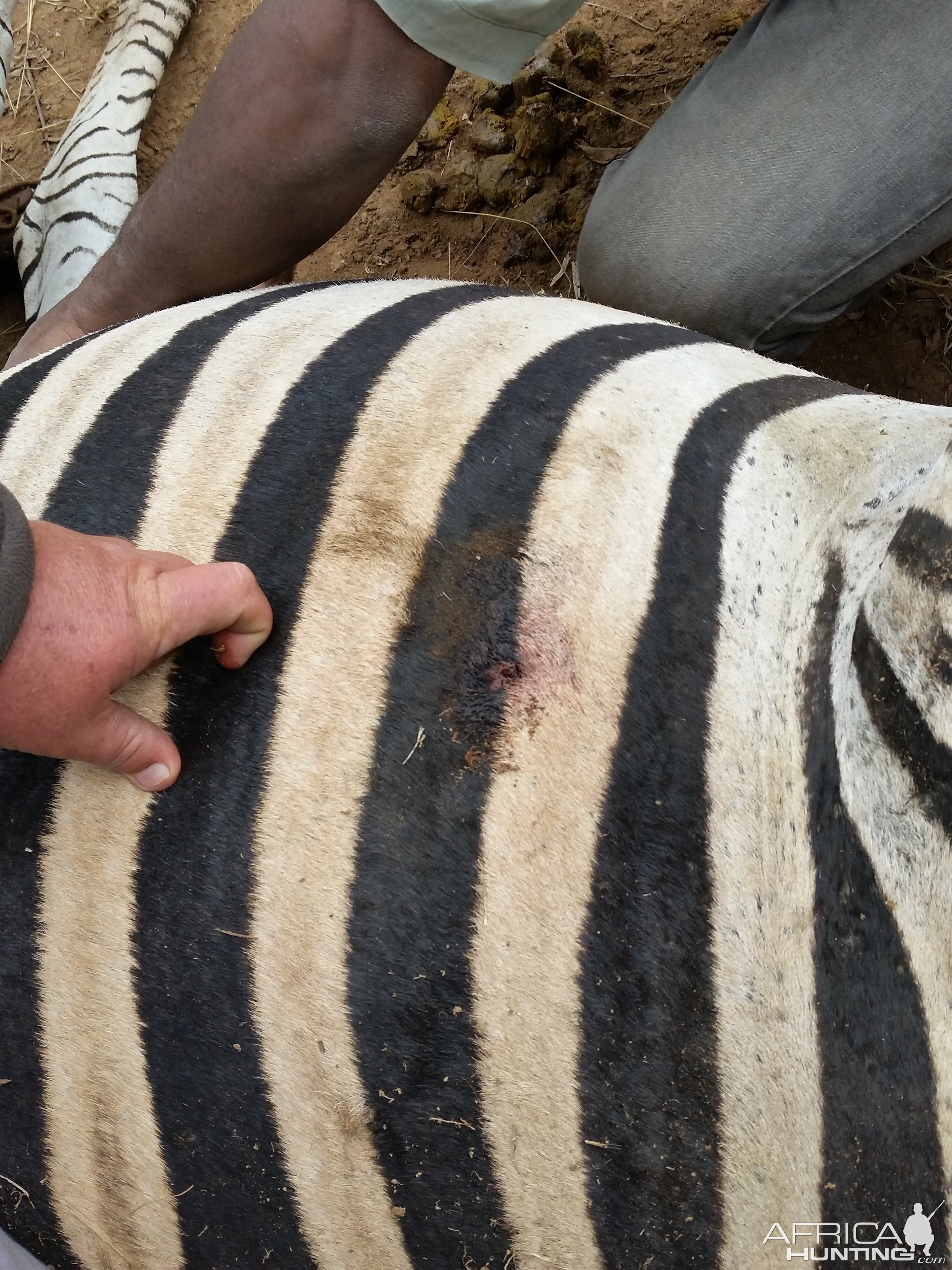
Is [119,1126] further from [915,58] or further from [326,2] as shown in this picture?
[915,58]

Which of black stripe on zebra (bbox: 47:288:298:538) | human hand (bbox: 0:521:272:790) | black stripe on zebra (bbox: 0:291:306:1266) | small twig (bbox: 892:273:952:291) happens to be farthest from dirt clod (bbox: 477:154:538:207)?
human hand (bbox: 0:521:272:790)

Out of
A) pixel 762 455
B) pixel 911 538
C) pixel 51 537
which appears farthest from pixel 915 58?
pixel 51 537

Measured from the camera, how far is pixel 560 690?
2.33 ft

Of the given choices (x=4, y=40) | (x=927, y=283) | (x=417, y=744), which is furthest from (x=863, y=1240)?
(x=4, y=40)

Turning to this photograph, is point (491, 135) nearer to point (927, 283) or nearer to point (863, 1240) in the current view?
point (927, 283)

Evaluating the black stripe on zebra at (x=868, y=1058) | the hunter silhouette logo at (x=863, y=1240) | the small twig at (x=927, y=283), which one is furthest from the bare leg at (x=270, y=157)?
the hunter silhouette logo at (x=863, y=1240)

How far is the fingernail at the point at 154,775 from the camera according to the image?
729 millimetres

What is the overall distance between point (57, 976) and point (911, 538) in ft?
2.32

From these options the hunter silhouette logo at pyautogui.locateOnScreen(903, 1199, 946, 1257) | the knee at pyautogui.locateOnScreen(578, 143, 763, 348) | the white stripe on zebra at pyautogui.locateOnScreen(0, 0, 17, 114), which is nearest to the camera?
the hunter silhouette logo at pyautogui.locateOnScreen(903, 1199, 946, 1257)

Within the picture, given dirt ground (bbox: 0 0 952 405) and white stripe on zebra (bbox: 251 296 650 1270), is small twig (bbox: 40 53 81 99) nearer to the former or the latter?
dirt ground (bbox: 0 0 952 405)

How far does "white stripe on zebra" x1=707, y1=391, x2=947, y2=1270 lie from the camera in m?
0.63

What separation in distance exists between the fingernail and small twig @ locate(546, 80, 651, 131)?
1.80 meters

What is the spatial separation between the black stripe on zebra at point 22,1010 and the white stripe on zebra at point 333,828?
0.19m

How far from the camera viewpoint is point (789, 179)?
143cm
